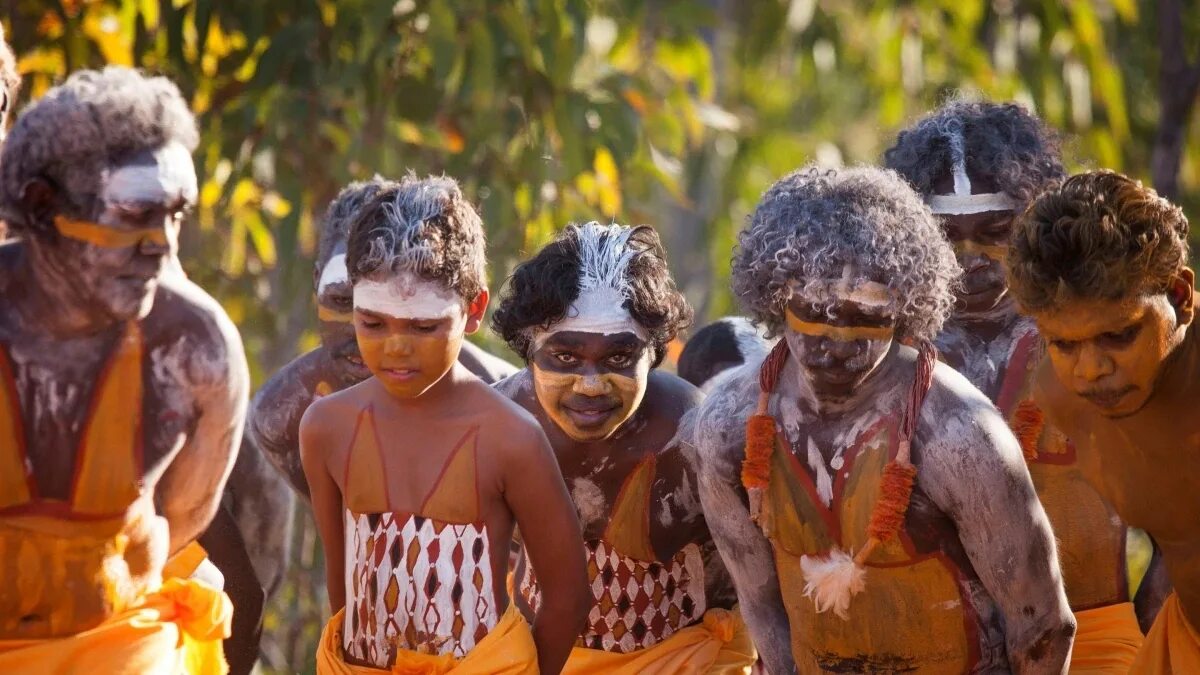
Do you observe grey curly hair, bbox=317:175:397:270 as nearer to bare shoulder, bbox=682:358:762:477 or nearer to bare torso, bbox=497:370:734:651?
bare torso, bbox=497:370:734:651

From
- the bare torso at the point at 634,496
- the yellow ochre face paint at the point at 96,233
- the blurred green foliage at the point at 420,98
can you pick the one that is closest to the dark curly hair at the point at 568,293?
the bare torso at the point at 634,496

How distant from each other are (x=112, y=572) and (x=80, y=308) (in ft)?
1.75

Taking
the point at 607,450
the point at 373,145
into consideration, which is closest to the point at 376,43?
the point at 373,145

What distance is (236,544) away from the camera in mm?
5457

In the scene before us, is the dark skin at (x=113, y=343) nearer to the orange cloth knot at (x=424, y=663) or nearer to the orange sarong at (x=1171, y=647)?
the orange cloth knot at (x=424, y=663)

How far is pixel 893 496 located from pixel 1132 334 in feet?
1.84

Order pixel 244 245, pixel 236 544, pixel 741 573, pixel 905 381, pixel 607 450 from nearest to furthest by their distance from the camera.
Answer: pixel 905 381
pixel 741 573
pixel 607 450
pixel 236 544
pixel 244 245

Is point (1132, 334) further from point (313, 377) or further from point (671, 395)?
point (313, 377)

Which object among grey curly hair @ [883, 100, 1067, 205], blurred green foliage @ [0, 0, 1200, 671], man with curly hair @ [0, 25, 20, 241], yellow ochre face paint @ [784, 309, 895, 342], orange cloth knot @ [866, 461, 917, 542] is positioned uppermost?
blurred green foliage @ [0, 0, 1200, 671]

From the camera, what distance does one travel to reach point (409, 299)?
13.1ft

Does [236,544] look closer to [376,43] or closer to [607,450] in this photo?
[607,450]

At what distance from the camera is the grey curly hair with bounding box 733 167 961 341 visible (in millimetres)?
3848

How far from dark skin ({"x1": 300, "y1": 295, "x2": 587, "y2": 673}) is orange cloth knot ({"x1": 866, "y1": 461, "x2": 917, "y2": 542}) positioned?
65 centimetres

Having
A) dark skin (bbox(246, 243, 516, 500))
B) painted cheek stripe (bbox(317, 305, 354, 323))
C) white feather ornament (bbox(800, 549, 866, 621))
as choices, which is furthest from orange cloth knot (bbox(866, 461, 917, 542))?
painted cheek stripe (bbox(317, 305, 354, 323))
